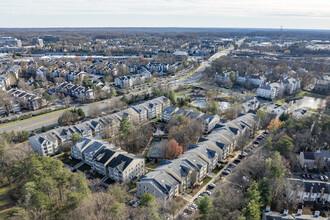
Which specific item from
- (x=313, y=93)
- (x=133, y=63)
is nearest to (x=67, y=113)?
(x=133, y=63)

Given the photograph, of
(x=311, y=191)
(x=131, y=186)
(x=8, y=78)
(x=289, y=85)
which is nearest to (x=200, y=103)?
(x=289, y=85)

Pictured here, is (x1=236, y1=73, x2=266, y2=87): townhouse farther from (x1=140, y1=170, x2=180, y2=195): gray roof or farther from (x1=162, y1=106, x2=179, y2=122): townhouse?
(x1=140, y1=170, x2=180, y2=195): gray roof

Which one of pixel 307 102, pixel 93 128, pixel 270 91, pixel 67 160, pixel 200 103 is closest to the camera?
pixel 67 160

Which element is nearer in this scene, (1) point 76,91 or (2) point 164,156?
(2) point 164,156

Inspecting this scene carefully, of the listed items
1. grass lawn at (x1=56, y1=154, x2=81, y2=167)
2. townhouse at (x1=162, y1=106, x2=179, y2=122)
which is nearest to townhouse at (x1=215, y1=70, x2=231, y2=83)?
townhouse at (x1=162, y1=106, x2=179, y2=122)

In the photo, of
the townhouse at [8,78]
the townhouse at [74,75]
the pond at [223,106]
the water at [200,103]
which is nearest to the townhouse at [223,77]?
the water at [200,103]

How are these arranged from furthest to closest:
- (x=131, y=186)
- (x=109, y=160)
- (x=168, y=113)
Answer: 1. (x=168, y=113)
2. (x=109, y=160)
3. (x=131, y=186)

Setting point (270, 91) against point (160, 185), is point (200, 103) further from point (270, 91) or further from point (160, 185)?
point (160, 185)
